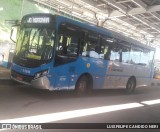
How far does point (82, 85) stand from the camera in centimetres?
1090

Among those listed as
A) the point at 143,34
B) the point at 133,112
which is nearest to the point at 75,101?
the point at 133,112

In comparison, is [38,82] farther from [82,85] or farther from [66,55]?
[82,85]

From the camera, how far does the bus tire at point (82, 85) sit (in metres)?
10.6

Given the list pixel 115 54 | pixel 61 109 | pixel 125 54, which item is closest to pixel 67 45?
pixel 61 109

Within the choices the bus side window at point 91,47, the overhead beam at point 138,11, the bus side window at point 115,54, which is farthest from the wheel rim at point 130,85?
the overhead beam at point 138,11

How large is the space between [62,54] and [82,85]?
192 centimetres

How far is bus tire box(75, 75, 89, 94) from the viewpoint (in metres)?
10.6

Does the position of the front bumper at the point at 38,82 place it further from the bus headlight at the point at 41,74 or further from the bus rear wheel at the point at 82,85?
the bus rear wheel at the point at 82,85

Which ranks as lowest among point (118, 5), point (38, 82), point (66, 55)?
point (38, 82)

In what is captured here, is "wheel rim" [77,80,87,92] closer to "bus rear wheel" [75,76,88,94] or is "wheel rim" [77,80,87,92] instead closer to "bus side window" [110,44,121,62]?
"bus rear wheel" [75,76,88,94]

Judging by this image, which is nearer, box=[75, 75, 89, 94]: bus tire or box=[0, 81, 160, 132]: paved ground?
box=[0, 81, 160, 132]: paved ground

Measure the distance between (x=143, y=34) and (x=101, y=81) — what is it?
60.7ft

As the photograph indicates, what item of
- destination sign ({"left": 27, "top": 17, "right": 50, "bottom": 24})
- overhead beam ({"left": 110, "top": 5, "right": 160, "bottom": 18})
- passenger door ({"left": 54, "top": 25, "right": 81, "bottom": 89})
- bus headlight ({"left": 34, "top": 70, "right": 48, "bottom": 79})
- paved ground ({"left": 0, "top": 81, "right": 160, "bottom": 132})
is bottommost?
paved ground ({"left": 0, "top": 81, "right": 160, "bottom": 132})

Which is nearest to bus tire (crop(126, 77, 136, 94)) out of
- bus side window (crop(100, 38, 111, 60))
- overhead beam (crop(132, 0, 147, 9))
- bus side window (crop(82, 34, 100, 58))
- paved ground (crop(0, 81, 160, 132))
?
bus side window (crop(100, 38, 111, 60))
